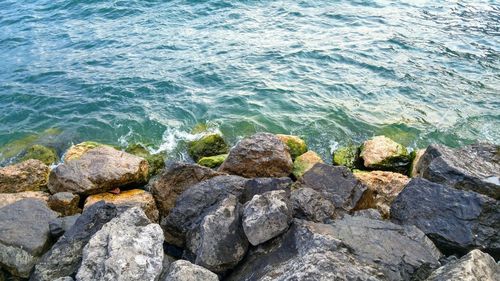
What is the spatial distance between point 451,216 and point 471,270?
2.38 meters

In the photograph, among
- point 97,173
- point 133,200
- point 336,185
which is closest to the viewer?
point 336,185

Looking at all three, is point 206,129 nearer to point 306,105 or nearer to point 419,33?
→ point 306,105

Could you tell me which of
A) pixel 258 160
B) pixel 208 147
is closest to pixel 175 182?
pixel 258 160

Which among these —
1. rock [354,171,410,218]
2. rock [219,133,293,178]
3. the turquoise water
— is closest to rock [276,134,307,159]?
the turquoise water

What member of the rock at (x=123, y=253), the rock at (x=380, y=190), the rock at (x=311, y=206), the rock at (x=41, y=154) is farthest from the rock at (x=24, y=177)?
the rock at (x=380, y=190)

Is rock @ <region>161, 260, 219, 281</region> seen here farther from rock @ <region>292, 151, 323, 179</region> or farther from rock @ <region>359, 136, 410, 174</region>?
rock @ <region>359, 136, 410, 174</region>

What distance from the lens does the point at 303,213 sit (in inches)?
251

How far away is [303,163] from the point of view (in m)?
10.7

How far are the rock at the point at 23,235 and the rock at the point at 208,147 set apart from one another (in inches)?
185

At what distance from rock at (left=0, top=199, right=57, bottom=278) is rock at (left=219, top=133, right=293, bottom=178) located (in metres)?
3.79

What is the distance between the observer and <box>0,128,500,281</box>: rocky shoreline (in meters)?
5.29

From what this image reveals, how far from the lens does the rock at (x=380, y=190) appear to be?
781 centimetres

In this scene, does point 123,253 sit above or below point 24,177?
above

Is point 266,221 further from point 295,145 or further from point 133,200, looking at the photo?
point 295,145
